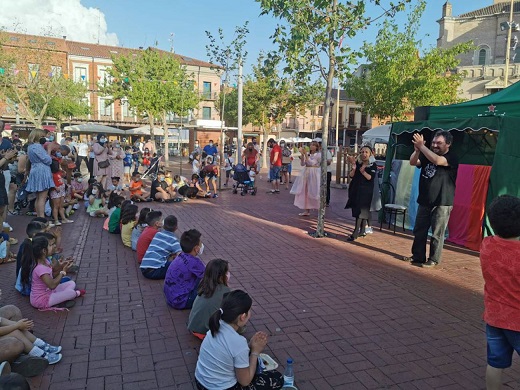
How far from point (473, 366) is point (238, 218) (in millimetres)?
7013

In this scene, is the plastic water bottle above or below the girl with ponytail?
below

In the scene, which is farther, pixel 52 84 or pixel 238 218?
pixel 52 84

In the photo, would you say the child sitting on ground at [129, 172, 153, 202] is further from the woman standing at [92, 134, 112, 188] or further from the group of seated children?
the group of seated children

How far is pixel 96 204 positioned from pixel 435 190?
7.80 meters

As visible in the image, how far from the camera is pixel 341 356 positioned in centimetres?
374

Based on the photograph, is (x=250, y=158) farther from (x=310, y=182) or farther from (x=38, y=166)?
(x=38, y=166)

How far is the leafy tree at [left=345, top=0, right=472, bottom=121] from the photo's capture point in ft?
78.2

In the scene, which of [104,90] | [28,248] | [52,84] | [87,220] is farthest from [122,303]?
[104,90]

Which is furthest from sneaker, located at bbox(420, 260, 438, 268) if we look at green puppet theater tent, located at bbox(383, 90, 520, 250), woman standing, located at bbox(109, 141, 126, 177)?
woman standing, located at bbox(109, 141, 126, 177)

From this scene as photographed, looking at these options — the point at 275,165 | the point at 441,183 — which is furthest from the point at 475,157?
the point at 275,165

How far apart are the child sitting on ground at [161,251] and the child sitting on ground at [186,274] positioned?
893 millimetres

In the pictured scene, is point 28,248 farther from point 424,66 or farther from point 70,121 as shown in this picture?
point 70,121

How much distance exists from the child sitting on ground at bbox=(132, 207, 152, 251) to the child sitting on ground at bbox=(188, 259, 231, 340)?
3092mm

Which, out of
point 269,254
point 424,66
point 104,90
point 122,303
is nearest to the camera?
point 122,303
